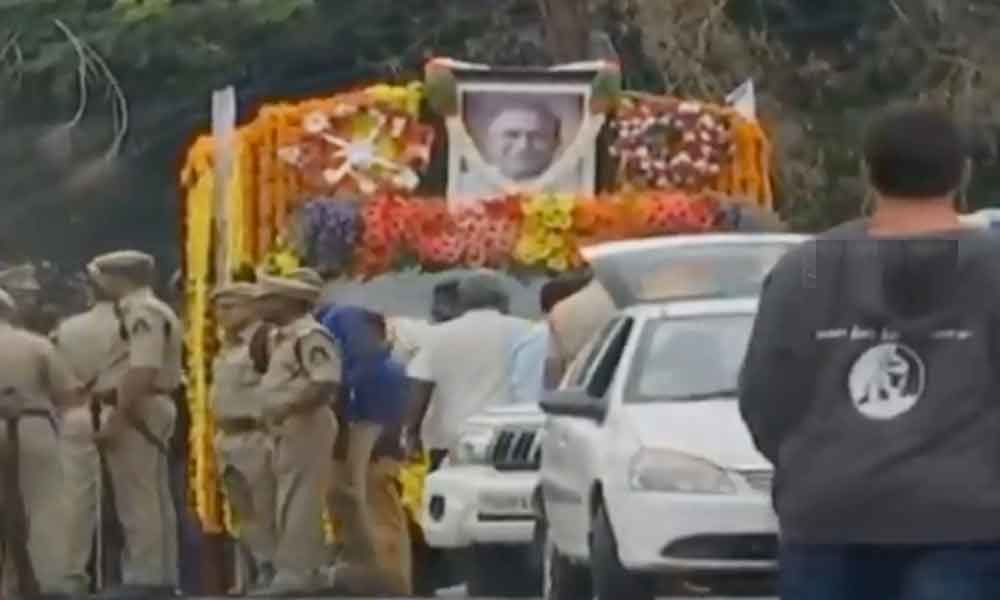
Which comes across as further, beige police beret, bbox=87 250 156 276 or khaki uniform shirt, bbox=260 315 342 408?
beige police beret, bbox=87 250 156 276

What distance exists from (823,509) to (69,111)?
105ft

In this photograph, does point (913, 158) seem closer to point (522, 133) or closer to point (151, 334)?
point (151, 334)

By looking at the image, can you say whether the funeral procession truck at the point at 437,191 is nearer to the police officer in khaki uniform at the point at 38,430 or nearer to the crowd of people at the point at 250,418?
the crowd of people at the point at 250,418

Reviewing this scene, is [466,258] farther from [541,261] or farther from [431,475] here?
[431,475]

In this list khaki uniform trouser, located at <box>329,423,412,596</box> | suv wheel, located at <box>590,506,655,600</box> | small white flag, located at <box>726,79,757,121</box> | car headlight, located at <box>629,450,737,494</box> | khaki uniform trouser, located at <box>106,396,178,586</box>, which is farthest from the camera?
small white flag, located at <box>726,79,757,121</box>

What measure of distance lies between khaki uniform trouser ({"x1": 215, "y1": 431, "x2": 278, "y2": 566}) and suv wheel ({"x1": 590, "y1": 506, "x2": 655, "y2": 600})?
337cm

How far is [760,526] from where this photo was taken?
12.9 metres

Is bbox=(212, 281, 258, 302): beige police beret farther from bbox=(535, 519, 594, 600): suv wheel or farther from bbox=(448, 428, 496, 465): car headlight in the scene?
bbox=(535, 519, 594, 600): suv wheel

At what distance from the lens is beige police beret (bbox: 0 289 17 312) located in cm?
1603

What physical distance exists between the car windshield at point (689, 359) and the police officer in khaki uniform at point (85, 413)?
351 cm

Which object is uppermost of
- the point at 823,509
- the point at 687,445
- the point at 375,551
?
the point at 823,509

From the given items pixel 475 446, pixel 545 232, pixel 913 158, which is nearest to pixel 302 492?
pixel 475 446

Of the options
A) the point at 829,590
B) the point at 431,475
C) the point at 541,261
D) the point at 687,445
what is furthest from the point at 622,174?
the point at 829,590

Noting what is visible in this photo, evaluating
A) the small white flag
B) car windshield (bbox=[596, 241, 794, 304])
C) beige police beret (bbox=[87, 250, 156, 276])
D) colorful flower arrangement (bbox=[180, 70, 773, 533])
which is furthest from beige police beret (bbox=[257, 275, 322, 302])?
the small white flag
